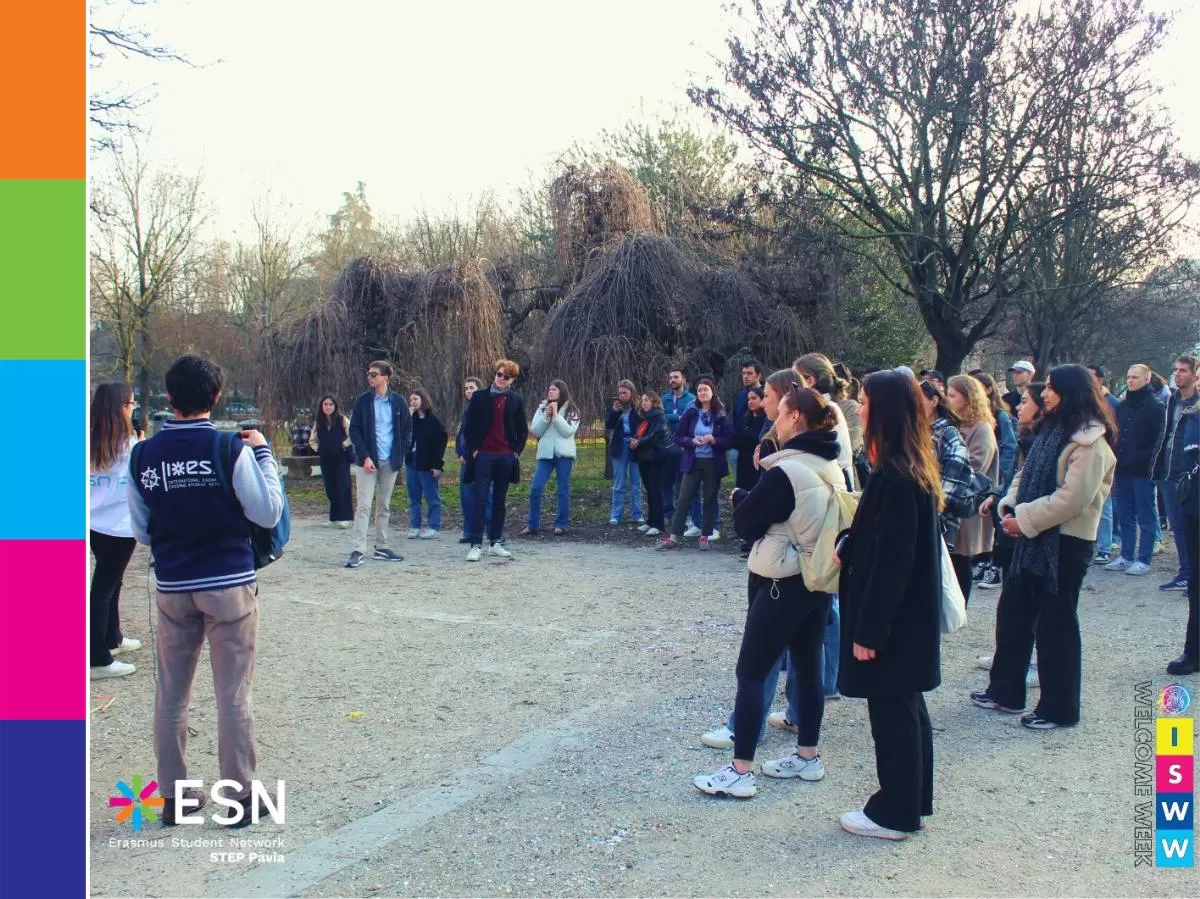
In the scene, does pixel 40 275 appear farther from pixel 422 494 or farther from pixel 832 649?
pixel 422 494

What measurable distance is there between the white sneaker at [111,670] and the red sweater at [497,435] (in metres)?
4.67

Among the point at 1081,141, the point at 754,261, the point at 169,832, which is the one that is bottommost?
the point at 169,832

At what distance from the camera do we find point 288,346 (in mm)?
18625

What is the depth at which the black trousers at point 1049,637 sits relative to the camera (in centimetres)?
521

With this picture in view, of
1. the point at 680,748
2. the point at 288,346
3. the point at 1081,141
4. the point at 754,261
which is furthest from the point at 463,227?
the point at 680,748

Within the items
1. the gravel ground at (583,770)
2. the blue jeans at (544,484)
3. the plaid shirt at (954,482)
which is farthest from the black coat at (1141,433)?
the blue jeans at (544,484)

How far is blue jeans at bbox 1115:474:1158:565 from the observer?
30.8 feet

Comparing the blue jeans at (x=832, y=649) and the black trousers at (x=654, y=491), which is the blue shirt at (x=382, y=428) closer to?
the black trousers at (x=654, y=491)

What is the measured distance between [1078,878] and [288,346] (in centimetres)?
1719

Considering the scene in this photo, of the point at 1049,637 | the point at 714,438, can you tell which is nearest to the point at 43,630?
the point at 1049,637

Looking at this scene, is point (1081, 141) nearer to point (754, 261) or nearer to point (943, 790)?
point (754, 261)

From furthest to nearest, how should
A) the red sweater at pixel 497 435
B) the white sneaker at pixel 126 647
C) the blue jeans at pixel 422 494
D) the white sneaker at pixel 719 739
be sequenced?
the blue jeans at pixel 422 494 → the red sweater at pixel 497 435 → the white sneaker at pixel 126 647 → the white sneaker at pixel 719 739

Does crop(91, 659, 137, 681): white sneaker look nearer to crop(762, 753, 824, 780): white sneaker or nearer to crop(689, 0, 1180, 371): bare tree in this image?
crop(762, 753, 824, 780): white sneaker

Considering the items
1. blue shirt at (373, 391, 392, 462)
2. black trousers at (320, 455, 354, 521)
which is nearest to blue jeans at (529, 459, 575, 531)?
blue shirt at (373, 391, 392, 462)
